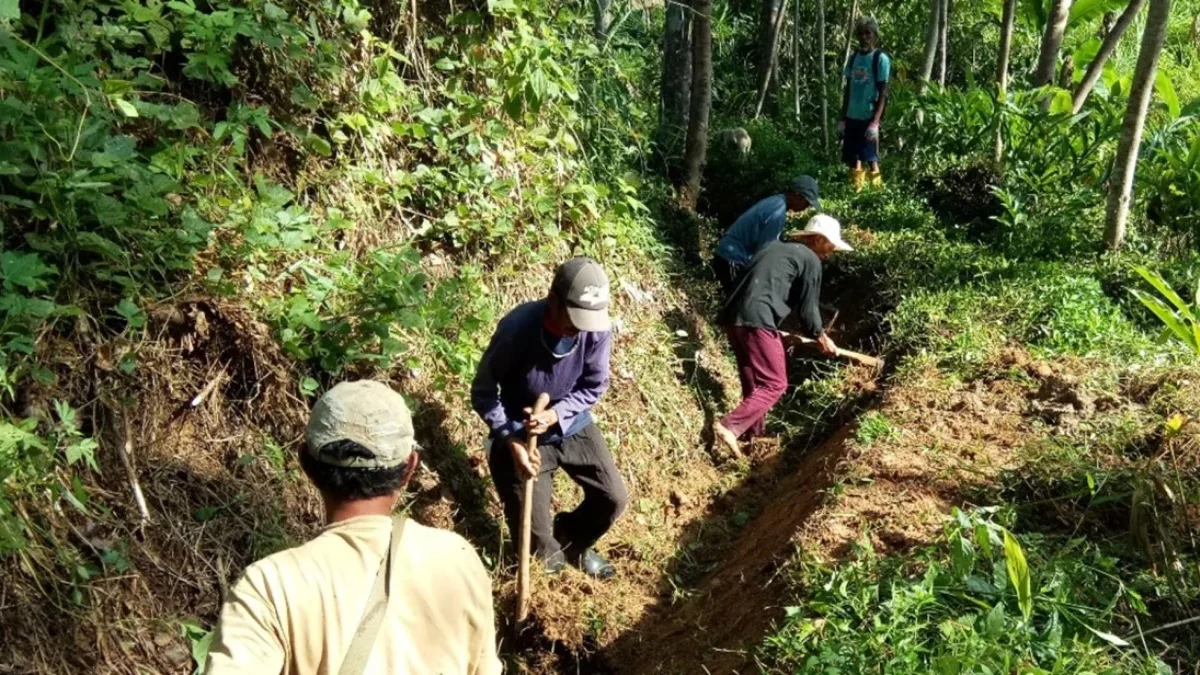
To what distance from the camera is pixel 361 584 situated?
216cm

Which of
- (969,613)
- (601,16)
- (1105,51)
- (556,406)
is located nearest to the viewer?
(969,613)

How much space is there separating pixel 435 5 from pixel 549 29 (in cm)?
82

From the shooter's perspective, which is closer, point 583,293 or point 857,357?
point 583,293

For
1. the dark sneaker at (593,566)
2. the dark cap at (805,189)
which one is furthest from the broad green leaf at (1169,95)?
the dark sneaker at (593,566)

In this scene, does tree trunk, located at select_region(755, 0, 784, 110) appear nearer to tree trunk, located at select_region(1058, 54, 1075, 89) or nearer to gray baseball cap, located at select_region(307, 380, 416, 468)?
tree trunk, located at select_region(1058, 54, 1075, 89)

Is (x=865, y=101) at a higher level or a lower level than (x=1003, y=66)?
lower

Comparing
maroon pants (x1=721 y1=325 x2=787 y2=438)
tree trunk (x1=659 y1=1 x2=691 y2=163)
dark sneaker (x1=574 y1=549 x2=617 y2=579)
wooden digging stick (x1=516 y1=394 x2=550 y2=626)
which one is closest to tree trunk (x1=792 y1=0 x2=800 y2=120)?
tree trunk (x1=659 y1=1 x2=691 y2=163)

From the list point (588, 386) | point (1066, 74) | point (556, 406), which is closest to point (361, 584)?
point (556, 406)

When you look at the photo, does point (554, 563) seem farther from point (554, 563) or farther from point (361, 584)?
point (361, 584)

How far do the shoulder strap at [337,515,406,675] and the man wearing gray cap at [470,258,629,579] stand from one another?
2.16m

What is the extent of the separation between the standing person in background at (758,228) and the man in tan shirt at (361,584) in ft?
17.8

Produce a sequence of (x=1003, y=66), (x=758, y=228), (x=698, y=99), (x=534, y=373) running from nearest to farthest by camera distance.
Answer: (x=534, y=373)
(x=758, y=228)
(x=698, y=99)
(x=1003, y=66)

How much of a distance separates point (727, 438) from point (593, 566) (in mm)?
1595

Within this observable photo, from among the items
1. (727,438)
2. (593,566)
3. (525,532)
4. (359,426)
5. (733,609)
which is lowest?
(593,566)
